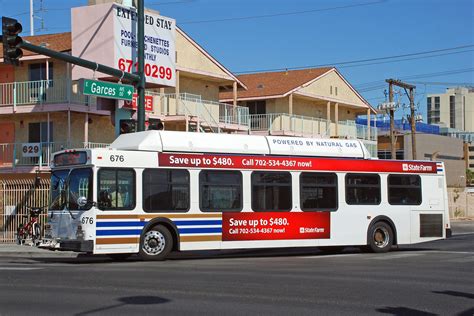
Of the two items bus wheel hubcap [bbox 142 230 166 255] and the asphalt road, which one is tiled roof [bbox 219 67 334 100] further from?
the asphalt road

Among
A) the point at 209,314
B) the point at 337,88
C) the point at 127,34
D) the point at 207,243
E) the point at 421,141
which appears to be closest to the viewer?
the point at 209,314

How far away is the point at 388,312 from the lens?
967 cm

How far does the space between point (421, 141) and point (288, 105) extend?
34.8 meters

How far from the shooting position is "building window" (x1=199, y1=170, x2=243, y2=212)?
18.5 m

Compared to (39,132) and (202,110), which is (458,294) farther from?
(202,110)

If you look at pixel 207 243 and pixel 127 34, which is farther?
pixel 127 34

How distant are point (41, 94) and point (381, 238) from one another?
59.9ft

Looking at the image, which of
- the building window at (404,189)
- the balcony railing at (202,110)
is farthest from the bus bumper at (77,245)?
the balcony railing at (202,110)

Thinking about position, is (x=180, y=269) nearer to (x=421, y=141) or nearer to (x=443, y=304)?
(x=443, y=304)

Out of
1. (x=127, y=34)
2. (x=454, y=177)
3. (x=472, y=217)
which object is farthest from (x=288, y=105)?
(x=454, y=177)

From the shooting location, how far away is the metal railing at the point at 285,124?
46.0 meters

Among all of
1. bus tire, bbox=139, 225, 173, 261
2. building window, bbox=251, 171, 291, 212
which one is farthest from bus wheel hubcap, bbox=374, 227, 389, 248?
bus tire, bbox=139, 225, 173, 261

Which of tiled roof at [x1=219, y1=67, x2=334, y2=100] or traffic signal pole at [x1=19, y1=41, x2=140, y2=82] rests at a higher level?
tiled roof at [x1=219, y1=67, x2=334, y2=100]

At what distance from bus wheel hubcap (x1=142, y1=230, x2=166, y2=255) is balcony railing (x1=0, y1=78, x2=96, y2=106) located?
15740 millimetres
